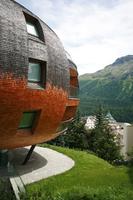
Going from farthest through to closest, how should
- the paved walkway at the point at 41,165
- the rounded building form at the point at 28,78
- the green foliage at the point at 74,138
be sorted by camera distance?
1. the green foliage at the point at 74,138
2. the paved walkway at the point at 41,165
3. the rounded building form at the point at 28,78

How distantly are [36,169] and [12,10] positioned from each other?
442 inches

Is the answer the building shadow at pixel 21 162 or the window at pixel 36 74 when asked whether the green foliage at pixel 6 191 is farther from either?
the building shadow at pixel 21 162

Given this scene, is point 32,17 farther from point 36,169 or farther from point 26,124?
point 36,169

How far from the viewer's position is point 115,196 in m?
17.4

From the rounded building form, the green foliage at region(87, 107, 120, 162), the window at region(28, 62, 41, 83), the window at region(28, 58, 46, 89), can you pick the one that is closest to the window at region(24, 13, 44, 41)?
the rounded building form

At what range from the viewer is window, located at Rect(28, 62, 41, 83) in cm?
2136

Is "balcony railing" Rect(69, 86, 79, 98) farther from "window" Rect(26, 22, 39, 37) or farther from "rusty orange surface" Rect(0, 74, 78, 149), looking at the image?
"window" Rect(26, 22, 39, 37)

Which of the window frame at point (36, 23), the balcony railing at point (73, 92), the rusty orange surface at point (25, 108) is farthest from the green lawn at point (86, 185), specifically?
the window frame at point (36, 23)

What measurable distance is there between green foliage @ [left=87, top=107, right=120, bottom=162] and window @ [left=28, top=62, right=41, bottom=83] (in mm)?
34412

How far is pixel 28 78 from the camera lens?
69.4ft

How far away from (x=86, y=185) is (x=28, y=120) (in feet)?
16.4

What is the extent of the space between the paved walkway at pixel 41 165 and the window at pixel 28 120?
3.29 metres

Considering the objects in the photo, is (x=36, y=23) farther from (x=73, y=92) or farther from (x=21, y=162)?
(x=21, y=162)

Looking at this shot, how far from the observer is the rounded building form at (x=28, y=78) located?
63.8 feet
